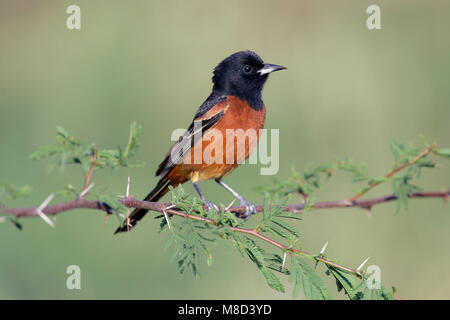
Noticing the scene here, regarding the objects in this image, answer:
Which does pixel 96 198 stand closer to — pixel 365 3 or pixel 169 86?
pixel 169 86

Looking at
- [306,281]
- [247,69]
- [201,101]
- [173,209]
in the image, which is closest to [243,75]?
[247,69]

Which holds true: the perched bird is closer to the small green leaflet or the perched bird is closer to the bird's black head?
the bird's black head

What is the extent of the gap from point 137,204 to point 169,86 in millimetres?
5176

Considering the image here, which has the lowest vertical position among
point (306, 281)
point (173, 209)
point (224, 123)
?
point (306, 281)

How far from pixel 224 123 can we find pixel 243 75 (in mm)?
633

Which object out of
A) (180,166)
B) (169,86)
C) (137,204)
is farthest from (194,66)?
(137,204)

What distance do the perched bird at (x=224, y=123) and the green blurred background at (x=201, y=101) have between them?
55cm

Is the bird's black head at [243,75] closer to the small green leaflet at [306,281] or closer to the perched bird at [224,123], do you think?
the perched bird at [224,123]

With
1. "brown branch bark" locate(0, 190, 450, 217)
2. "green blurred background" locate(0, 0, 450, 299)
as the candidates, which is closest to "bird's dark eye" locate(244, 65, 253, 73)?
"green blurred background" locate(0, 0, 450, 299)

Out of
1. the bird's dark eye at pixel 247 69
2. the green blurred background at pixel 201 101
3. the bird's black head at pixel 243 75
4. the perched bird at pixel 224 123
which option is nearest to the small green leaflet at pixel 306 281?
the perched bird at pixel 224 123

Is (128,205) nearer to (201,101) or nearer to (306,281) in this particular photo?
(306,281)

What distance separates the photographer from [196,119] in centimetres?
500

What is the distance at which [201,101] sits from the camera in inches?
310

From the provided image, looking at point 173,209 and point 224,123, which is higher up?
point 224,123
